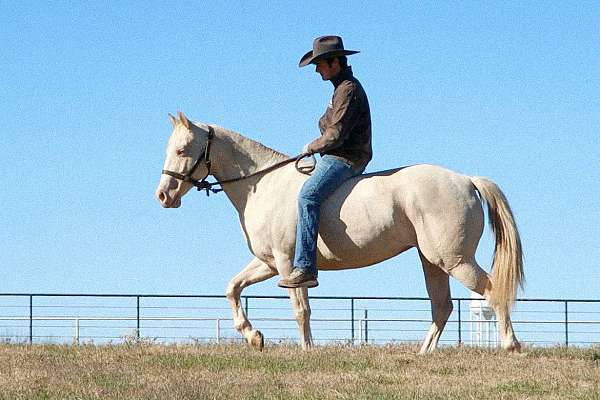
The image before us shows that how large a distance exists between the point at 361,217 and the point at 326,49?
5.68 ft

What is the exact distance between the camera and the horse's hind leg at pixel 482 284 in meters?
11.1

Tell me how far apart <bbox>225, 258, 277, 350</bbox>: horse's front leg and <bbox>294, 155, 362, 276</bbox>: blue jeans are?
842mm

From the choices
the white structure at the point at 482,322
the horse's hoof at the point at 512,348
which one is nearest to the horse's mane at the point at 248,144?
the horse's hoof at the point at 512,348

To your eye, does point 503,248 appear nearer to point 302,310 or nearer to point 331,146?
point 331,146

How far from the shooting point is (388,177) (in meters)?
11.3

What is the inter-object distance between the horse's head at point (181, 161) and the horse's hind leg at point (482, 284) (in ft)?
9.43

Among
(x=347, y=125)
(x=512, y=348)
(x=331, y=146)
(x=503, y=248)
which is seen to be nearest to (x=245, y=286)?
(x=331, y=146)

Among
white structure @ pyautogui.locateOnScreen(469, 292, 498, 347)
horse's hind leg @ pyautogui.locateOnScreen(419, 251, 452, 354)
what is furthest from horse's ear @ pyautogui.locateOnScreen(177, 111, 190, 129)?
white structure @ pyautogui.locateOnScreen(469, 292, 498, 347)

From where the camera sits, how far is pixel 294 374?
934 centimetres

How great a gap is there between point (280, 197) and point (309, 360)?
215cm

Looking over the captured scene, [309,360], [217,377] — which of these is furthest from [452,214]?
[217,377]

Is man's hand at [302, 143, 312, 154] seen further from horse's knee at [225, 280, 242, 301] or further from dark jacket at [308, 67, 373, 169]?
horse's knee at [225, 280, 242, 301]

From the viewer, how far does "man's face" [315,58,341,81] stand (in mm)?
11648

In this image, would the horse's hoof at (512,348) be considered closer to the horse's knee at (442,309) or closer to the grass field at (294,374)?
the grass field at (294,374)
